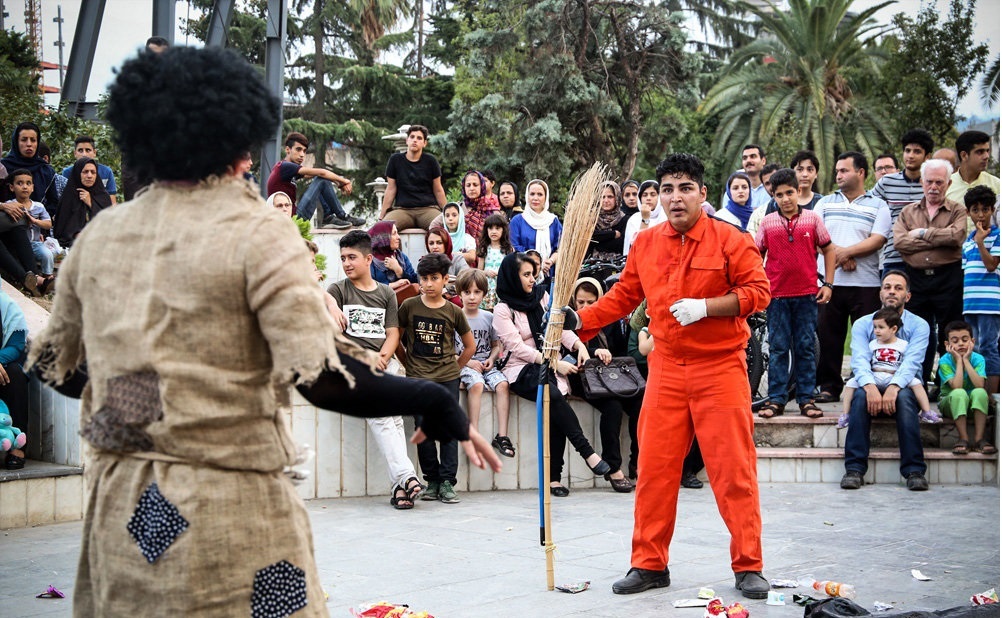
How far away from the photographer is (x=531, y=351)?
8773 mm

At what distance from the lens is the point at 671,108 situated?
26.8 metres

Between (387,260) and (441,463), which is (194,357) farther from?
(387,260)

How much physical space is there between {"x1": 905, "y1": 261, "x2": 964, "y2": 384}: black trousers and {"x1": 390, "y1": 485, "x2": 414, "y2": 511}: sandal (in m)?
4.49

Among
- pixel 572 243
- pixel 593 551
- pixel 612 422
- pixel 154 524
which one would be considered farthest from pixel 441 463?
pixel 154 524

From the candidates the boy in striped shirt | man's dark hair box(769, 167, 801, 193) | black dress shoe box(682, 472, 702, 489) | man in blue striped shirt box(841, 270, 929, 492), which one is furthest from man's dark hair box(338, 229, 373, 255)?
the boy in striped shirt

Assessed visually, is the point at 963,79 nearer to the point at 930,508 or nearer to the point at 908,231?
the point at 908,231

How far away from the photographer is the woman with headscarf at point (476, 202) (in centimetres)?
1200

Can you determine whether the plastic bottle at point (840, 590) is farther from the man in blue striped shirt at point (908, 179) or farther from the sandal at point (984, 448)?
the man in blue striped shirt at point (908, 179)

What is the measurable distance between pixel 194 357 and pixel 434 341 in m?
5.95

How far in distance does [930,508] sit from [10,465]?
6258mm

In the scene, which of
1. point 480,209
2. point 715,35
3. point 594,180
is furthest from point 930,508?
point 715,35

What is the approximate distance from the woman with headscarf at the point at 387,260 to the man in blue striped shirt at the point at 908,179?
4.25 meters

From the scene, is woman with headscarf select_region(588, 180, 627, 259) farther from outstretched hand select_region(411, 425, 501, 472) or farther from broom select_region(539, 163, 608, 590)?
outstretched hand select_region(411, 425, 501, 472)

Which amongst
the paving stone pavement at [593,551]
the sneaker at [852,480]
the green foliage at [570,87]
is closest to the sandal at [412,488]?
the paving stone pavement at [593,551]
